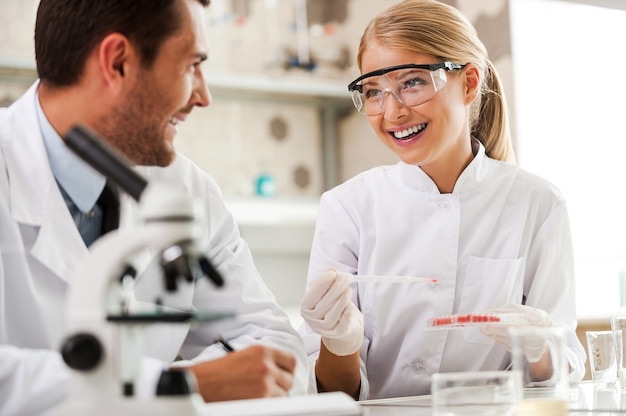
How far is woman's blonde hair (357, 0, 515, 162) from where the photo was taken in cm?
196

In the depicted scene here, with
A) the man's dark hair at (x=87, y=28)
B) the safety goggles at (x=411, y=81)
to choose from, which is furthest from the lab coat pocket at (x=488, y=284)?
the man's dark hair at (x=87, y=28)

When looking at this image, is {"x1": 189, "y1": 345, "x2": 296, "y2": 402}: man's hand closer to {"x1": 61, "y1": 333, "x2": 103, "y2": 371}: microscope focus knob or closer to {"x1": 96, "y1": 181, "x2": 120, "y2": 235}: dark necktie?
{"x1": 61, "y1": 333, "x2": 103, "y2": 371}: microscope focus knob

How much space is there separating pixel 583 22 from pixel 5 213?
3.05m

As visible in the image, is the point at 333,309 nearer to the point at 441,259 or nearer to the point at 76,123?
the point at 441,259

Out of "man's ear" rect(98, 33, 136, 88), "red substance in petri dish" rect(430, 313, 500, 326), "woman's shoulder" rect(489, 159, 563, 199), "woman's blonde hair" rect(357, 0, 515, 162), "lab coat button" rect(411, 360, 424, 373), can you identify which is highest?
"woman's blonde hair" rect(357, 0, 515, 162)

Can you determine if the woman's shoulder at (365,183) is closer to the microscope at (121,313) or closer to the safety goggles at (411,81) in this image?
the safety goggles at (411,81)

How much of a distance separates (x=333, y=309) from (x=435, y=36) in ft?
2.61

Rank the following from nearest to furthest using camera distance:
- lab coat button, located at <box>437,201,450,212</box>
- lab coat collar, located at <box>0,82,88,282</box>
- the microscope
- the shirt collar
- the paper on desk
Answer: the microscope < the paper on desk < lab coat collar, located at <box>0,82,88,282</box> < the shirt collar < lab coat button, located at <box>437,201,450,212</box>

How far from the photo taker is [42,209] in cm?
138

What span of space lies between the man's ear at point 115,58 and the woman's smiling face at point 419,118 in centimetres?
76

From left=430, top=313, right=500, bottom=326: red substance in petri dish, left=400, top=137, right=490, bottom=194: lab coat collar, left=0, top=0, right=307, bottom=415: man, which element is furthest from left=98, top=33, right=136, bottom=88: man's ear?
left=400, top=137, right=490, bottom=194: lab coat collar

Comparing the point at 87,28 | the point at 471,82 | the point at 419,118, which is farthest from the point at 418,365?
the point at 87,28

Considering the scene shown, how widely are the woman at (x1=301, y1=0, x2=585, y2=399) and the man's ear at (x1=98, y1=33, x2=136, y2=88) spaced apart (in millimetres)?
718

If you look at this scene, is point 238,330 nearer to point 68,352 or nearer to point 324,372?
point 324,372
